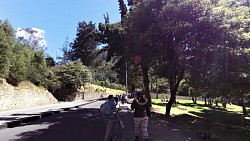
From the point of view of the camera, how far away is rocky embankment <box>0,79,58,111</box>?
32000 mm

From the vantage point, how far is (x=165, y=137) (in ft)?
47.9

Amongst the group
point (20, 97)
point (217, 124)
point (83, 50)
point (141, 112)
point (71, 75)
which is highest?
point (83, 50)

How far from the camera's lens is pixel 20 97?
36438 mm

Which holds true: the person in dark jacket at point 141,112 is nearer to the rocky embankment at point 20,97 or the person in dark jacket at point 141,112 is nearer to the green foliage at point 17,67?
the rocky embankment at point 20,97

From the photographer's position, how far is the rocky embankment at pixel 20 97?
105ft

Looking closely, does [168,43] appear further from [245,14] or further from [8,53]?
[8,53]

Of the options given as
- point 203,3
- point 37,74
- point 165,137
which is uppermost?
point 203,3

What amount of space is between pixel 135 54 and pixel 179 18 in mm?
5212

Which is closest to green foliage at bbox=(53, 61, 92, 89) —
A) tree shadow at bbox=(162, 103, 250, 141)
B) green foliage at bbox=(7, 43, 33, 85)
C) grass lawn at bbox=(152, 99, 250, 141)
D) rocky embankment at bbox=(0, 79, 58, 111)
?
rocky embankment at bbox=(0, 79, 58, 111)

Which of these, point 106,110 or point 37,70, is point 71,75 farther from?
point 106,110

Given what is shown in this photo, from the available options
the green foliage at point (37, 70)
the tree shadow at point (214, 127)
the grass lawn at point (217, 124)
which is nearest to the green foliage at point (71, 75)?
the green foliage at point (37, 70)

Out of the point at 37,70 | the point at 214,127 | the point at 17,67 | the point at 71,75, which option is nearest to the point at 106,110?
the point at 214,127

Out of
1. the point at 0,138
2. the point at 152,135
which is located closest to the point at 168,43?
the point at 152,135

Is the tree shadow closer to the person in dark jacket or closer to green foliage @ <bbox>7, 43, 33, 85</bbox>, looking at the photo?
the person in dark jacket
